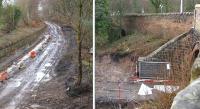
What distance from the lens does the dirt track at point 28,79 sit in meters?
27.5

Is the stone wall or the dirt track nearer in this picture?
the dirt track

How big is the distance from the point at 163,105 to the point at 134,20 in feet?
147

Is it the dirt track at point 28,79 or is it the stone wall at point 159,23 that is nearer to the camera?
the dirt track at point 28,79

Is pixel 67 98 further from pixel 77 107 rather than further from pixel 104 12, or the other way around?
pixel 104 12

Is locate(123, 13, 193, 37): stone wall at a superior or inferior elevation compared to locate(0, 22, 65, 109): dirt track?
superior

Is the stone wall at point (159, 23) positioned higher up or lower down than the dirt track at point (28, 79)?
higher up

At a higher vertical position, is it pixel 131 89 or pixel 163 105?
pixel 163 105

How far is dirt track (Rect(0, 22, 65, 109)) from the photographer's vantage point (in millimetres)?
27516

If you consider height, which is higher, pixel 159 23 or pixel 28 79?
pixel 159 23

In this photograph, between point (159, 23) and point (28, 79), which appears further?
point (159, 23)

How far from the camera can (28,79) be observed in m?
34.7

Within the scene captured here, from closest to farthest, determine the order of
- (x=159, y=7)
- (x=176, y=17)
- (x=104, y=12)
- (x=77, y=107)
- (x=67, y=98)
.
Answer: (x=77, y=107), (x=67, y=98), (x=176, y=17), (x=104, y=12), (x=159, y=7)


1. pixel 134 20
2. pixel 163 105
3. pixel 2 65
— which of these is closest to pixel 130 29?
pixel 134 20

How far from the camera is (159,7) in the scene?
197 feet
